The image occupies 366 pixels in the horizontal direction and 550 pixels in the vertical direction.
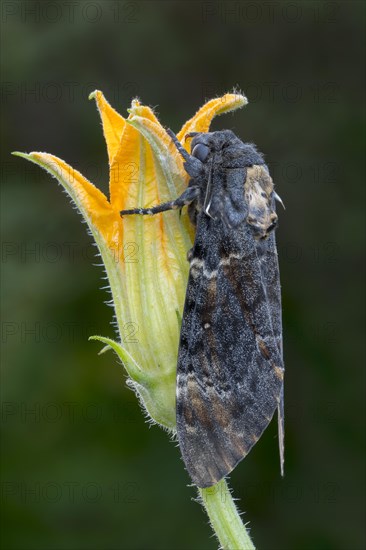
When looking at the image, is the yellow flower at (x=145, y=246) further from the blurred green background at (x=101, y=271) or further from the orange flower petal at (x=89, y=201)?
the blurred green background at (x=101, y=271)

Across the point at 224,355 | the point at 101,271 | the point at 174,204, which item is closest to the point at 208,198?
the point at 174,204

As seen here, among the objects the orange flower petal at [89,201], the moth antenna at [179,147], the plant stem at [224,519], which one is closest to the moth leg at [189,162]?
the moth antenna at [179,147]

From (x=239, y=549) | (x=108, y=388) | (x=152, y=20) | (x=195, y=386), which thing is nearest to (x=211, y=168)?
(x=195, y=386)

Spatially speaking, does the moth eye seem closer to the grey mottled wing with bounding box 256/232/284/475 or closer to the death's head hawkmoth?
the death's head hawkmoth

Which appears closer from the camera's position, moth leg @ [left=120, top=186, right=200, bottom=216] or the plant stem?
the plant stem

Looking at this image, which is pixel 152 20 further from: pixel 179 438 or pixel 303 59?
pixel 179 438

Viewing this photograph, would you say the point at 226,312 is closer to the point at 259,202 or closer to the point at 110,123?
the point at 259,202

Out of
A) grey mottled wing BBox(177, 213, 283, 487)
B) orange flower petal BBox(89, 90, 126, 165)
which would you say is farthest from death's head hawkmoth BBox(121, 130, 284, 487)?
orange flower petal BBox(89, 90, 126, 165)
